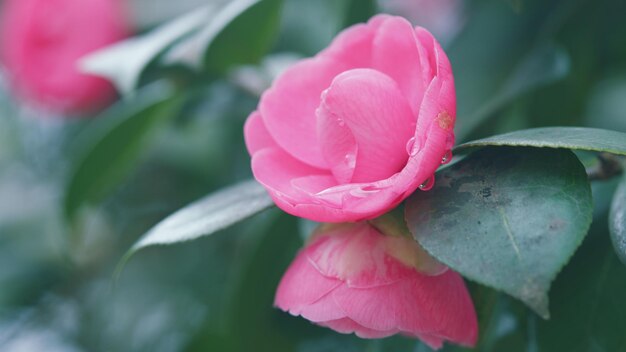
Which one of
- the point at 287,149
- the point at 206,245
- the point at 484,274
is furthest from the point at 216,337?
the point at 484,274

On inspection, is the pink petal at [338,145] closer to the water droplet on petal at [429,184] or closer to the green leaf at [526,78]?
the water droplet on petal at [429,184]

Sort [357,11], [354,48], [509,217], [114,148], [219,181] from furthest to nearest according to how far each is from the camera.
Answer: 1. [219,181]
2. [114,148]
3. [357,11]
4. [354,48]
5. [509,217]

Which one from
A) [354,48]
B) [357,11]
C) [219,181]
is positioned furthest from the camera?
[219,181]

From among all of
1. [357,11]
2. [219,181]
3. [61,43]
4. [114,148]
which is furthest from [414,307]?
[61,43]

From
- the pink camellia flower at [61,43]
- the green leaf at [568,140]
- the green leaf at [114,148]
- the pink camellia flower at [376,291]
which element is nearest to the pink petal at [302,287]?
the pink camellia flower at [376,291]

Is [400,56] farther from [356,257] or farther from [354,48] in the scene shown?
[356,257]

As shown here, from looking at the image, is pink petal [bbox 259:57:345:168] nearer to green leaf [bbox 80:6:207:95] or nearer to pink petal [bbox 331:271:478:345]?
pink petal [bbox 331:271:478:345]

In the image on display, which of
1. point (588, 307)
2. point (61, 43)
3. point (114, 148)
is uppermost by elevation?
point (61, 43)
